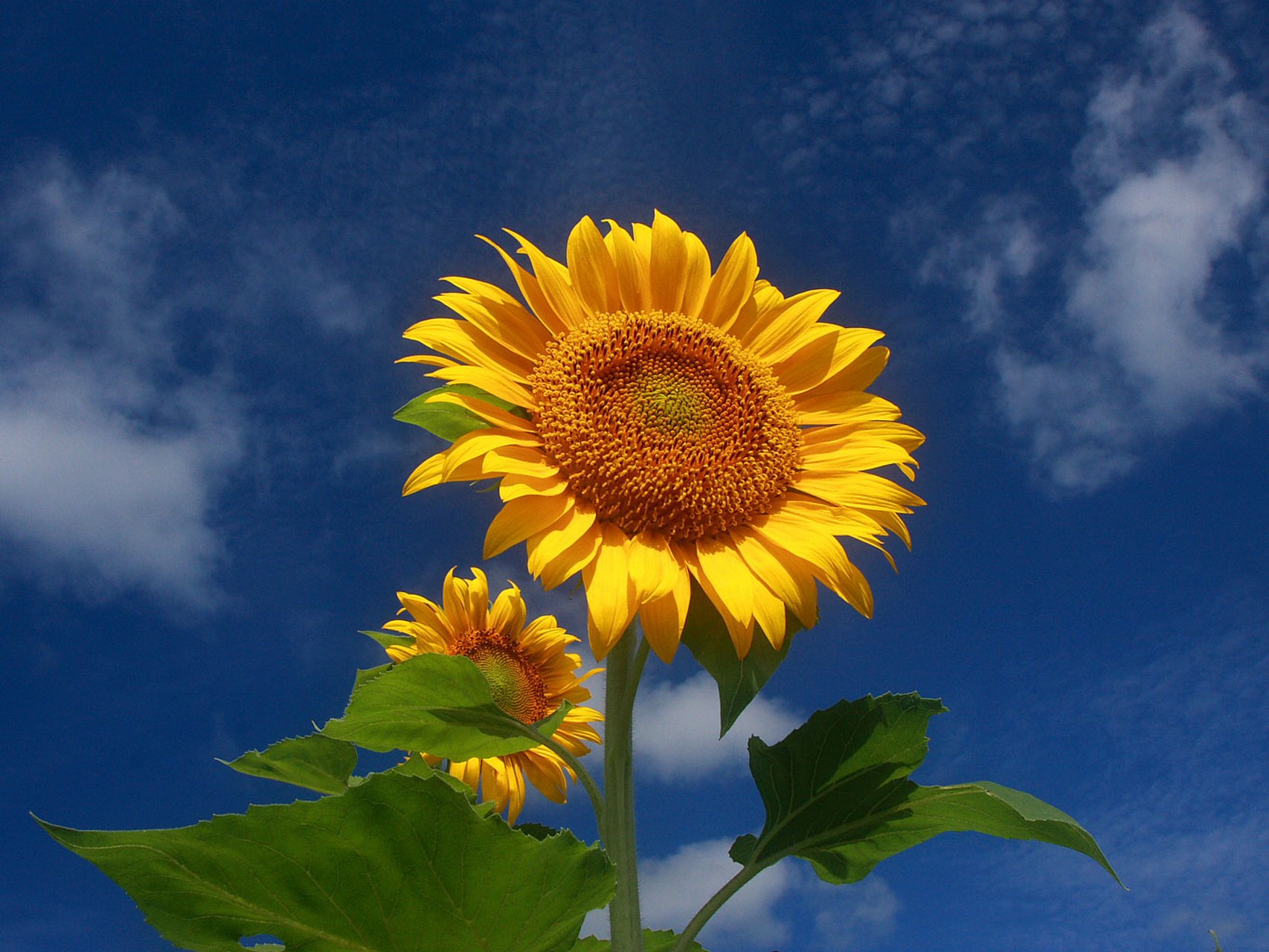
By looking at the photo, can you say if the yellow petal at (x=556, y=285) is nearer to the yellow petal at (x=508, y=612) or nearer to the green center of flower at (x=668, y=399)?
the green center of flower at (x=668, y=399)

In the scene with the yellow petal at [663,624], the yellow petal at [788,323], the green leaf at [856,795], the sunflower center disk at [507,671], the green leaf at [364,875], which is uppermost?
the sunflower center disk at [507,671]

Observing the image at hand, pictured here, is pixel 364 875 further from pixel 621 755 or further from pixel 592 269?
pixel 592 269

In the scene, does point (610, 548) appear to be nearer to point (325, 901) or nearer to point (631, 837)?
point (631, 837)

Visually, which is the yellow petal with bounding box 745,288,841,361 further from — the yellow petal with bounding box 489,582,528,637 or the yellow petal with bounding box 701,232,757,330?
the yellow petal with bounding box 489,582,528,637

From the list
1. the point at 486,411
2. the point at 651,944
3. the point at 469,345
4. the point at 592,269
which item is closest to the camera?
the point at 486,411

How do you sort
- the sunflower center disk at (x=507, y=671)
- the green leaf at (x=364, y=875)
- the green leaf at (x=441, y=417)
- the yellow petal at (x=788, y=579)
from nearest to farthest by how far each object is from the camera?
the green leaf at (x=364, y=875)
the yellow petal at (x=788, y=579)
the green leaf at (x=441, y=417)
the sunflower center disk at (x=507, y=671)

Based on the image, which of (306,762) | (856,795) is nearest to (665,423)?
(856,795)

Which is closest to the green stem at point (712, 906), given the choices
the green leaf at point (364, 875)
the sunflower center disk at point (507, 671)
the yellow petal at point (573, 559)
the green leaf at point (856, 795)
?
the green leaf at point (856, 795)
